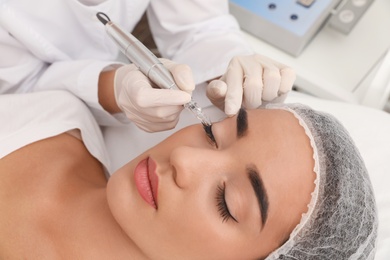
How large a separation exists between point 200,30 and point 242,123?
1.72 feet

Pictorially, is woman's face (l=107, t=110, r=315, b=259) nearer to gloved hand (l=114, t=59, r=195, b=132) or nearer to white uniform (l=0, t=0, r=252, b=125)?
gloved hand (l=114, t=59, r=195, b=132)

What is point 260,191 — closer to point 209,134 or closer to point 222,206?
point 222,206

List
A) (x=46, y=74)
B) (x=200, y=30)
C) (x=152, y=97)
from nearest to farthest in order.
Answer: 1. (x=152, y=97)
2. (x=46, y=74)
3. (x=200, y=30)

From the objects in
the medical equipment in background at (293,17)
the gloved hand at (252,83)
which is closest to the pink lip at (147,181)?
the gloved hand at (252,83)

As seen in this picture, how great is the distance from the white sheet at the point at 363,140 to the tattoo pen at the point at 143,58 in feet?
0.79

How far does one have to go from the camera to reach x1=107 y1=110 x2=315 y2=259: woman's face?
0.79 metres

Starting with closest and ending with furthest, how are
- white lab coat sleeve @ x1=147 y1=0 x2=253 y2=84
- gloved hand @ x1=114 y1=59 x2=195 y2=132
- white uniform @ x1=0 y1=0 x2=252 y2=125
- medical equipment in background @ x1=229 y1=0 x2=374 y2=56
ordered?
gloved hand @ x1=114 y1=59 x2=195 y2=132 < white uniform @ x1=0 y1=0 x2=252 y2=125 < white lab coat sleeve @ x1=147 y1=0 x2=253 y2=84 < medical equipment in background @ x1=229 y1=0 x2=374 y2=56

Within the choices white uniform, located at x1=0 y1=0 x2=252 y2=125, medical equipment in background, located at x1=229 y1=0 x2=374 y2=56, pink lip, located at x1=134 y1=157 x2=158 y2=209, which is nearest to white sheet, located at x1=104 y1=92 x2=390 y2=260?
white uniform, located at x1=0 y1=0 x2=252 y2=125

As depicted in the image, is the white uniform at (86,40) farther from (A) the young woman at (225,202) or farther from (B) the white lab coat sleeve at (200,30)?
(A) the young woman at (225,202)

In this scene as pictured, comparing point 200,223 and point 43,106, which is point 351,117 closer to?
point 200,223

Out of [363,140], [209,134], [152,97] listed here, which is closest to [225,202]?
[209,134]

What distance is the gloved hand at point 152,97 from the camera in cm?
89

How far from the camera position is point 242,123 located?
858 mm

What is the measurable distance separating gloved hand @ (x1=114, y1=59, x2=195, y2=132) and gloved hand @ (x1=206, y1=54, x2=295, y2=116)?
0.09 meters
